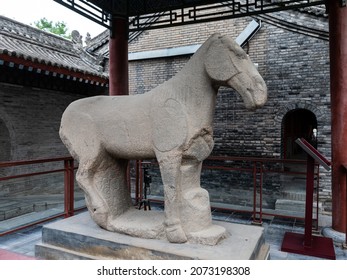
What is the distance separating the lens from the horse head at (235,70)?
2641 millimetres

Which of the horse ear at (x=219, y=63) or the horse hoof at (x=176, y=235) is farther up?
the horse ear at (x=219, y=63)

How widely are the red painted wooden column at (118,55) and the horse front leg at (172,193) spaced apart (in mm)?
3297

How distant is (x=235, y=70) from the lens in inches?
106

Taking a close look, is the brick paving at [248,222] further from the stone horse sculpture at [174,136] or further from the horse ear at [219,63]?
the horse ear at [219,63]

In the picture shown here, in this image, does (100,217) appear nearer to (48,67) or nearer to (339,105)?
(339,105)

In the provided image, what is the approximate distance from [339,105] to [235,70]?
2331 millimetres

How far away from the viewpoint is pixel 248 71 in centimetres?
268

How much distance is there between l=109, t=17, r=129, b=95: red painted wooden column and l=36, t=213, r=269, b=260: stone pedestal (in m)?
3.09

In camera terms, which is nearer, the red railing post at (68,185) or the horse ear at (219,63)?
the horse ear at (219,63)

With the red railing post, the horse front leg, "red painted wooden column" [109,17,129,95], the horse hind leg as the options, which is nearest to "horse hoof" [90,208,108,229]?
the horse hind leg

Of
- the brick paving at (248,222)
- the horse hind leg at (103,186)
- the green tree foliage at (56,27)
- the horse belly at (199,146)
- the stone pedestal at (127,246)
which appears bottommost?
the brick paving at (248,222)

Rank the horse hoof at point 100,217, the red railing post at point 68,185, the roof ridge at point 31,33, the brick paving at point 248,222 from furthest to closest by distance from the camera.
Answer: the roof ridge at point 31,33, the red railing post at point 68,185, the brick paving at point 248,222, the horse hoof at point 100,217

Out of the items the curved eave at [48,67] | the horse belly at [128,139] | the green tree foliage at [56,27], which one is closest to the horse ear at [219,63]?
the horse belly at [128,139]

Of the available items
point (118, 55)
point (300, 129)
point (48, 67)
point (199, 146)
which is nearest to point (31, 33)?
point (48, 67)
